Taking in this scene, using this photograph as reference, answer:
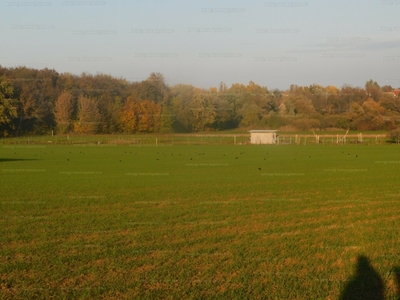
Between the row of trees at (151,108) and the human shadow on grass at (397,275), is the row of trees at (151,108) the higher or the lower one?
the higher one

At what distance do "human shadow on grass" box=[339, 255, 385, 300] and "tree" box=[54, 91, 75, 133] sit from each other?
244 ft

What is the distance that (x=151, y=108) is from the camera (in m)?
86.4

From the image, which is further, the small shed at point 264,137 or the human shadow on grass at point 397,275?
the small shed at point 264,137

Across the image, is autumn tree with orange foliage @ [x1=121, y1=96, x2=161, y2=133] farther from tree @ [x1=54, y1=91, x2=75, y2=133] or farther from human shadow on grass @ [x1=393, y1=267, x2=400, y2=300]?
human shadow on grass @ [x1=393, y1=267, x2=400, y2=300]

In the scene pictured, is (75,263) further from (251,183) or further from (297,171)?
(297,171)

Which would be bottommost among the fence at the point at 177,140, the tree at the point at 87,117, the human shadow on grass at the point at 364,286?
the fence at the point at 177,140

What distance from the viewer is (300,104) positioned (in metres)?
102

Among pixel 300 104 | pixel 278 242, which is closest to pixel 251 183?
pixel 278 242

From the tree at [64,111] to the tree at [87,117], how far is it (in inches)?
46.2

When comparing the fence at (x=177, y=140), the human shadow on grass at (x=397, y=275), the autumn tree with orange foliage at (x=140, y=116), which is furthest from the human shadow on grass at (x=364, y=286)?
the autumn tree with orange foliage at (x=140, y=116)

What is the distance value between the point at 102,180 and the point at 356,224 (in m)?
12.9

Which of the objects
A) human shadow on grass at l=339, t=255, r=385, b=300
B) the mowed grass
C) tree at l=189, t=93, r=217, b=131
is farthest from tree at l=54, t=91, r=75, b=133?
human shadow on grass at l=339, t=255, r=385, b=300

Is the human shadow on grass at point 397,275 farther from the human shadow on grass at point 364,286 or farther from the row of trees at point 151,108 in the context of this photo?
the row of trees at point 151,108

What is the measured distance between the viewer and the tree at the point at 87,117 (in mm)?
78188
